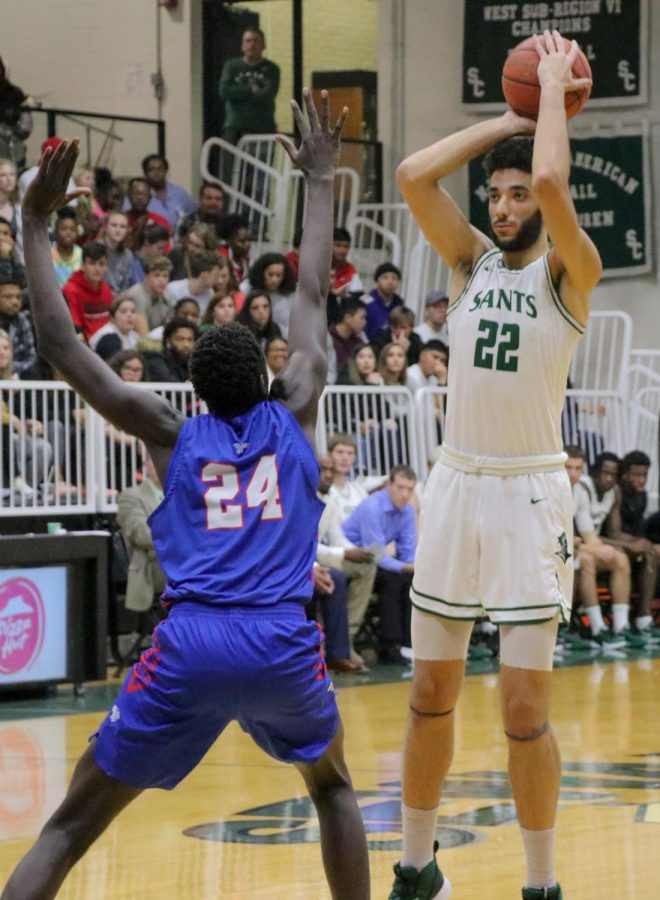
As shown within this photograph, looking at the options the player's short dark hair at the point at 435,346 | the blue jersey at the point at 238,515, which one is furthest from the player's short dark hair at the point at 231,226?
the blue jersey at the point at 238,515

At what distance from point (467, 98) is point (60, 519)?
8830 mm

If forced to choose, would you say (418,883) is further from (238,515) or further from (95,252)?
(95,252)

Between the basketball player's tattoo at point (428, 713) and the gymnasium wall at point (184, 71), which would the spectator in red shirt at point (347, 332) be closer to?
the gymnasium wall at point (184, 71)

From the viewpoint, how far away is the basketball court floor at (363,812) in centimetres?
569

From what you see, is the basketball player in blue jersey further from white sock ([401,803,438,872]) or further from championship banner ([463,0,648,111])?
championship banner ([463,0,648,111])

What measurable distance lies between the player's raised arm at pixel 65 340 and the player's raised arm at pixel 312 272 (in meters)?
0.34

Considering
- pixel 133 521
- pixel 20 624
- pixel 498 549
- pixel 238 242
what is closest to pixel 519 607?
pixel 498 549

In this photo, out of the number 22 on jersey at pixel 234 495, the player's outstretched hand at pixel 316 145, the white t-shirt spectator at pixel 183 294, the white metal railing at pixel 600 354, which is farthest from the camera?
the white metal railing at pixel 600 354

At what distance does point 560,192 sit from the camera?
4895mm

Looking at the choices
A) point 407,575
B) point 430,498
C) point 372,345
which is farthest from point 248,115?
point 430,498

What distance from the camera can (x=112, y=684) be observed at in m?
11.2

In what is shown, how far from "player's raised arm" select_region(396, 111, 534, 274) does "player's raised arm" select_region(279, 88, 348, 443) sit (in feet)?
1.68

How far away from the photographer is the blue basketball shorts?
410cm

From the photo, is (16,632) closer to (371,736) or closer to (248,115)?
(371,736)
